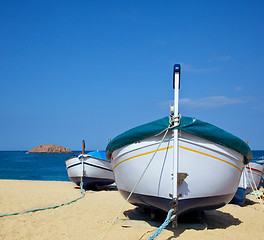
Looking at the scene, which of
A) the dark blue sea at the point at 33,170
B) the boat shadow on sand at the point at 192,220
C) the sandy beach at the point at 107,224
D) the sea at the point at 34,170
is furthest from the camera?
the dark blue sea at the point at 33,170

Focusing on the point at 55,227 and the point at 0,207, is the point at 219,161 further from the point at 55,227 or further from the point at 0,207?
the point at 0,207

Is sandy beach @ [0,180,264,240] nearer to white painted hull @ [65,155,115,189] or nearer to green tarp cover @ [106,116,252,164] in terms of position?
green tarp cover @ [106,116,252,164]

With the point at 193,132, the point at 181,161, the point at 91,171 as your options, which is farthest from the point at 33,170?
the point at 193,132

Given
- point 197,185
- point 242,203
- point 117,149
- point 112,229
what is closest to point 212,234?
point 197,185

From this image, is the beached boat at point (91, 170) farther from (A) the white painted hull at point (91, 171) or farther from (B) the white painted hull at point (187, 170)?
(B) the white painted hull at point (187, 170)

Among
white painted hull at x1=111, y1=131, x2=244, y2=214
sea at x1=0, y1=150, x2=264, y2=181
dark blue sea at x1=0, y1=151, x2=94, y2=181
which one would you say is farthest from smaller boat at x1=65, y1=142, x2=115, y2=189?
white painted hull at x1=111, y1=131, x2=244, y2=214

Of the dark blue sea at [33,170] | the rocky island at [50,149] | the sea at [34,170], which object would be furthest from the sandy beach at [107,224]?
the rocky island at [50,149]

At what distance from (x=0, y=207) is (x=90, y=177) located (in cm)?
450

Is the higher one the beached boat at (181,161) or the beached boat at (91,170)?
the beached boat at (181,161)

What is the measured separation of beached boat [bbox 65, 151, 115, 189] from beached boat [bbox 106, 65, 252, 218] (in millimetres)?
6761

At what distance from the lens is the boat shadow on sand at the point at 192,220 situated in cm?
521

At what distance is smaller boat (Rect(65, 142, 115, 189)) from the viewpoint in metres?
11.6

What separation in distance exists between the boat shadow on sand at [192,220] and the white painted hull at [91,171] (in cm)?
472

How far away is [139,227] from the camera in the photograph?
530cm
